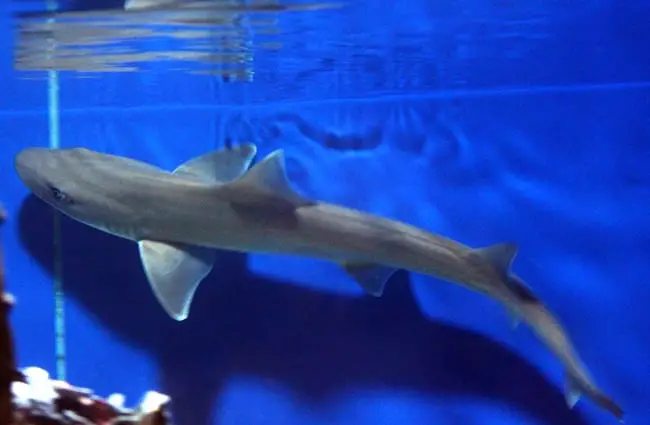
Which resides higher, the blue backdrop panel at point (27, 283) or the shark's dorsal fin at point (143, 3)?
the shark's dorsal fin at point (143, 3)

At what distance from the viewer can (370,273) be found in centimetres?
387

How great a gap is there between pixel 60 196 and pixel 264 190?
1011 mm

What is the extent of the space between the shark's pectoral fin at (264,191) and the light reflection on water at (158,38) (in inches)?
39.0

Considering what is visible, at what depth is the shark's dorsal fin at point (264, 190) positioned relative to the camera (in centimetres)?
366

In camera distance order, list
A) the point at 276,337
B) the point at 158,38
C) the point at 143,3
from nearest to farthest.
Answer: the point at 143,3 < the point at 276,337 < the point at 158,38

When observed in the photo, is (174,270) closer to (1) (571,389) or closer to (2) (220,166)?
(2) (220,166)

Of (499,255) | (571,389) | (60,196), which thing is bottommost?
(571,389)

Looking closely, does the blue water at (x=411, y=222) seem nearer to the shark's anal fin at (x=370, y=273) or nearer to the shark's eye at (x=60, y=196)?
the shark's anal fin at (x=370, y=273)

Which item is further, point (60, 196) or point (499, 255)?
point (60, 196)

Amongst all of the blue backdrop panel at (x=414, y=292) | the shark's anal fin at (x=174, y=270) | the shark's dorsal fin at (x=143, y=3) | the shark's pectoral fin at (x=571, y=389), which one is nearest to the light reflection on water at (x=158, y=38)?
the shark's dorsal fin at (x=143, y=3)

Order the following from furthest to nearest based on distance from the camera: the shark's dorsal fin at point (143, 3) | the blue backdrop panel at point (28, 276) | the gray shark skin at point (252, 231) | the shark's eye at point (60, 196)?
the blue backdrop panel at point (28, 276) → the shark's dorsal fin at point (143, 3) → the shark's eye at point (60, 196) → the gray shark skin at point (252, 231)

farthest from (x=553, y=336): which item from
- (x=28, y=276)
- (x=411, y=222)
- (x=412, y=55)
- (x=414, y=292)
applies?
(x=28, y=276)

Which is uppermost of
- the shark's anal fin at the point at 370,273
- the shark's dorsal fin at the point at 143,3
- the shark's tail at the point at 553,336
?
the shark's dorsal fin at the point at 143,3

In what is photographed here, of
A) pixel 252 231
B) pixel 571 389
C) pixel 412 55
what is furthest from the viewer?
pixel 412 55
